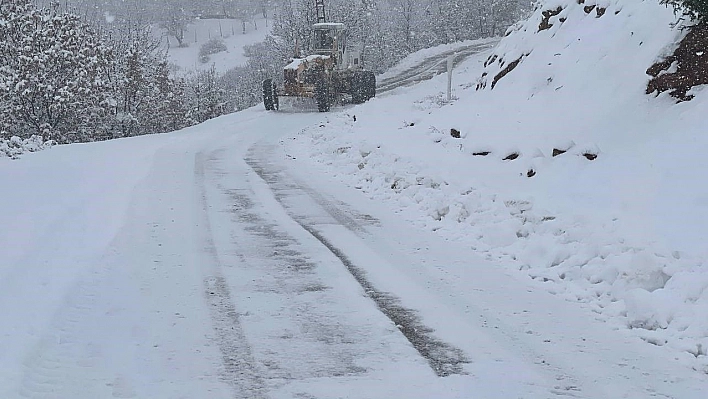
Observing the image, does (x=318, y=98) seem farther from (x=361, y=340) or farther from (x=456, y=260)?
(x=361, y=340)

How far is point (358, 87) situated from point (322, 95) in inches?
112

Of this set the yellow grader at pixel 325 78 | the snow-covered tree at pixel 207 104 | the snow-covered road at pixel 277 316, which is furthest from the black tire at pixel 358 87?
the snow-covered tree at pixel 207 104

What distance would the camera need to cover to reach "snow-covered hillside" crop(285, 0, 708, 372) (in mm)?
5238

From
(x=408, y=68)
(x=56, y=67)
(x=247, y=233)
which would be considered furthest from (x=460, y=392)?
(x=408, y=68)

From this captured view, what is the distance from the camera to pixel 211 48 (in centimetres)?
12025

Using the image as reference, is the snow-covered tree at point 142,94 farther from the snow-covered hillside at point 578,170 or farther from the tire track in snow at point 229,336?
the tire track in snow at point 229,336

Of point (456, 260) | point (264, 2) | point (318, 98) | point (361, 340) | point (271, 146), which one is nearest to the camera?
point (361, 340)

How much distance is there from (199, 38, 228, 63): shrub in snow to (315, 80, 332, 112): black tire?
96751mm

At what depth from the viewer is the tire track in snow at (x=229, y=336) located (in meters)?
3.78

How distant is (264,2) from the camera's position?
494 feet

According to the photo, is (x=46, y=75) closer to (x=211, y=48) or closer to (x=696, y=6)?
(x=696, y=6)

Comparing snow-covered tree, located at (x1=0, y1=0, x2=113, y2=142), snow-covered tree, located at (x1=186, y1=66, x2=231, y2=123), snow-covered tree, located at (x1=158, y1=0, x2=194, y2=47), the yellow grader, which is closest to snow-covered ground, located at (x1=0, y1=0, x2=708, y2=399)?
the yellow grader

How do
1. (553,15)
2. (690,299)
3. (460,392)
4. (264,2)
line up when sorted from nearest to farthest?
(460,392), (690,299), (553,15), (264,2)

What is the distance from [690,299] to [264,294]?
10.5 feet
